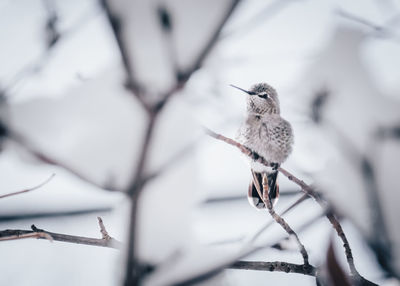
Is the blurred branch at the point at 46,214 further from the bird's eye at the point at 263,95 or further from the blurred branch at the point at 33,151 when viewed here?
the bird's eye at the point at 263,95

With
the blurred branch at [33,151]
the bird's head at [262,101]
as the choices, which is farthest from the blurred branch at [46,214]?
the bird's head at [262,101]

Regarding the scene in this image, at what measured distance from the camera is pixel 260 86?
2.76m

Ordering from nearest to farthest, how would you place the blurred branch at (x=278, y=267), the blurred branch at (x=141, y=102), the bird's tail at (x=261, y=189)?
the blurred branch at (x=141, y=102) → the blurred branch at (x=278, y=267) → the bird's tail at (x=261, y=189)

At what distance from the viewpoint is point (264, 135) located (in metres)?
2.50

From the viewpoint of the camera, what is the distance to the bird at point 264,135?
2.44m

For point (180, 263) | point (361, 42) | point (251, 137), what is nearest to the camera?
point (180, 263)

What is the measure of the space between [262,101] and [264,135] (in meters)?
0.40

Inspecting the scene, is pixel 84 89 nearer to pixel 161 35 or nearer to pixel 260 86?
pixel 161 35

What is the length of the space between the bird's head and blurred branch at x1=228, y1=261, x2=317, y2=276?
5.37 ft

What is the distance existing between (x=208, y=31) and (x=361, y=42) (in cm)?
84

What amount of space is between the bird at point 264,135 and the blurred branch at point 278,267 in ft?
3.17

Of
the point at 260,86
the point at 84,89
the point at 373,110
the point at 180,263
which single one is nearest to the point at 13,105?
the point at 84,89

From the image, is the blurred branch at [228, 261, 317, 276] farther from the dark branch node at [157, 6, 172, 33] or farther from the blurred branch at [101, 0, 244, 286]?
the dark branch node at [157, 6, 172, 33]

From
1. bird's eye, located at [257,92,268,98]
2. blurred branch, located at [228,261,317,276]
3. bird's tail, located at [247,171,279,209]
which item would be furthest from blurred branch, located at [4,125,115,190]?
bird's eye, located at [257,92,268,98]
